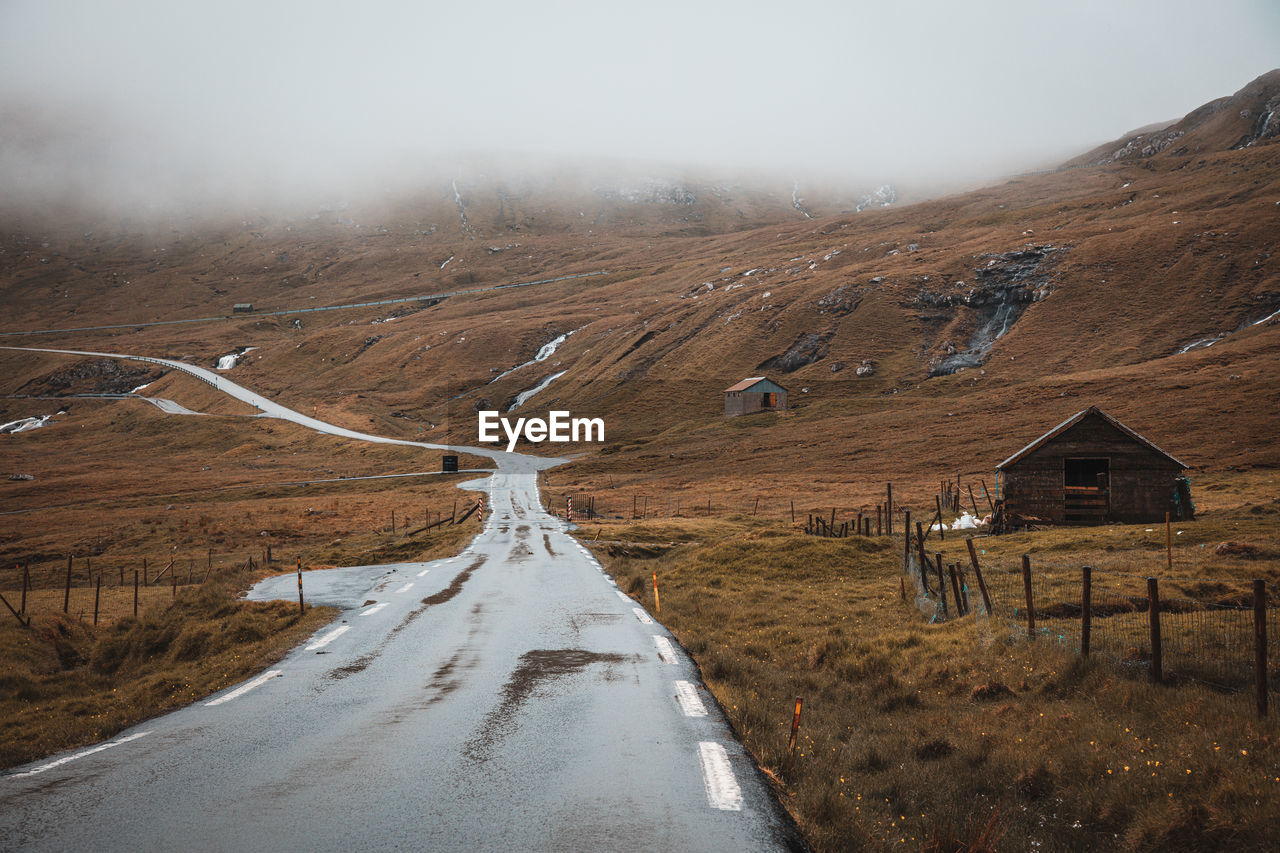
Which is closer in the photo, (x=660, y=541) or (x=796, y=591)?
(x=796, y=591)

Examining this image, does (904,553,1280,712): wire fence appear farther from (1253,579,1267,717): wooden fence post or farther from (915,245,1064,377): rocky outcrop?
(915,245,1064,377): rocky outcrop

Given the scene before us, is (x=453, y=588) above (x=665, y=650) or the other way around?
the other way around

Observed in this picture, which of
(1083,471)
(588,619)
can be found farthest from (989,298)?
(588,619)

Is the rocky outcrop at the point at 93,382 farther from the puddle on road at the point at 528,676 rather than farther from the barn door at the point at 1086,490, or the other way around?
the puddle on road at the point at 528,676

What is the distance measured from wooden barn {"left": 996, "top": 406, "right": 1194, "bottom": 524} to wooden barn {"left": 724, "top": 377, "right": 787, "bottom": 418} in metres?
87.2

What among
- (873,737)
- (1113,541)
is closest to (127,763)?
(873,737)

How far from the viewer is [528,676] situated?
36.2 ft

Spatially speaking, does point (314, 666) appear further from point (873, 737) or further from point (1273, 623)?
point (1273, 623)

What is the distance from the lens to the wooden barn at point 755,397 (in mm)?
131125

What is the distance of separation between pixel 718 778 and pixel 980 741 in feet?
14.8

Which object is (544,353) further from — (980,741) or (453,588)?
(980,741)

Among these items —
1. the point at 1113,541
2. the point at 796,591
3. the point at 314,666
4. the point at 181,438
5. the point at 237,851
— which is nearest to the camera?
the point at 237,851

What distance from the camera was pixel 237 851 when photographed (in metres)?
5.32

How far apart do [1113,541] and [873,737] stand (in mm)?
26059
